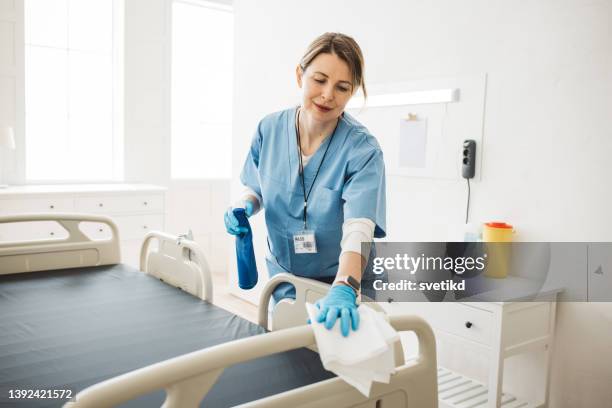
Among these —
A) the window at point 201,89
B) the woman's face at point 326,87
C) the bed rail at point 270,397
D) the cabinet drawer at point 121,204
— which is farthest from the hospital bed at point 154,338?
the window at point 201,89

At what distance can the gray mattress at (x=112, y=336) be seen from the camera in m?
1.26

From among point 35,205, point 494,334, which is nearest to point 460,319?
point 494,334

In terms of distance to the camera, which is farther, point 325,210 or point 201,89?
point 201,89

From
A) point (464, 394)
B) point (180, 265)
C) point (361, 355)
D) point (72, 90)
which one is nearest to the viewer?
point (361, 355)

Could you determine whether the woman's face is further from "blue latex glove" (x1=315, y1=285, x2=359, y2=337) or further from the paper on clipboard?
the paper on clipboard

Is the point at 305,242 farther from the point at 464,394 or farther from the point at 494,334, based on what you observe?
the point at 464,394

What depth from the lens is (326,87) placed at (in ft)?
4.97

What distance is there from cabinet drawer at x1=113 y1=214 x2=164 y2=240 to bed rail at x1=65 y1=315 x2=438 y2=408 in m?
3.00

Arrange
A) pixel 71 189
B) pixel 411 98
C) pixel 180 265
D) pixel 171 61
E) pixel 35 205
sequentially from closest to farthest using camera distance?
1. pixel 180 265
2. pixel 411 98
3. pixel 35 205
4. pixel 71 189
5. pixel 171 61

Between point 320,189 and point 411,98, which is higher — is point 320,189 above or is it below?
below

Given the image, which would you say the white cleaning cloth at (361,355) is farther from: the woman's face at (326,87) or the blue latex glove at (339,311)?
the woman's face at (326,87)

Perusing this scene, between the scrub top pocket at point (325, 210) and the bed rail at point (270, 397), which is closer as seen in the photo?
the bed rail at point (270, 397)

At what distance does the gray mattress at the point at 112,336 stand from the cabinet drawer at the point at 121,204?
1.51m

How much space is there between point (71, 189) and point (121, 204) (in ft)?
1.07
